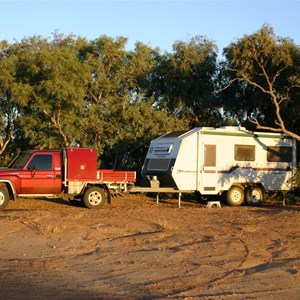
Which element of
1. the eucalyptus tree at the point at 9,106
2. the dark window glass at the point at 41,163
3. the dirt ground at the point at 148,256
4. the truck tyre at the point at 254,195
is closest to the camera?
the dirt ground at the point at 148,256

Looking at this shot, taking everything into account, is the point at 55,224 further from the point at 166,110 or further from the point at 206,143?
the point at 166,110

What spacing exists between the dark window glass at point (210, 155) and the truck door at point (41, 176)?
5.51 metres

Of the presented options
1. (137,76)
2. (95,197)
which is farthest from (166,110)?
(95,197)

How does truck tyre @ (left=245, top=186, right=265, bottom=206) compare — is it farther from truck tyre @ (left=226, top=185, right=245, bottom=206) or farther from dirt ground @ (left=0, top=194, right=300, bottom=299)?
dirt ground @ (left=0, top=194, right=300, bottom=299)

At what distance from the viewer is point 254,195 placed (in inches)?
813

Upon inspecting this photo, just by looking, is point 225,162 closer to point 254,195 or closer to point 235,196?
point 235,196

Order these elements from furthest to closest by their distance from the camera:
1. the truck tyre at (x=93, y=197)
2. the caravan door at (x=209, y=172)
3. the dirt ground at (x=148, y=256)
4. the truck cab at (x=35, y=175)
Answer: the caravan door at (x=209, y=172), the truck tyre at (x=93, y=197), the truck cab at (x=35, y=175), the dirt ground at (x=148, y=256)

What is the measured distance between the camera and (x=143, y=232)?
11.9 m

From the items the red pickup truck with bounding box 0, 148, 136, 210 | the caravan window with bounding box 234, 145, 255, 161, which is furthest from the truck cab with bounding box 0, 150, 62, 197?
the caravan window with bounding box 234, 145, 255, 161

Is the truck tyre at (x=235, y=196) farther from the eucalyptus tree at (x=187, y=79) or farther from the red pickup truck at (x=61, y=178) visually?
the eucalyptus tree at (x=187, y=79)

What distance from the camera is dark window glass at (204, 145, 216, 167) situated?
19641 mm

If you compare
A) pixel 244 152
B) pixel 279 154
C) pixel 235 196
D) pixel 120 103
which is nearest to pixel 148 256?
pixel 235 196

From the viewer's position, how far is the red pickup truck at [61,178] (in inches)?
672

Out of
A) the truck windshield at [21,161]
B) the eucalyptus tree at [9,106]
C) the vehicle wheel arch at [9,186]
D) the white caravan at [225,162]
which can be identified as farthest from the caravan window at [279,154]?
the eucalyptus tree at [9,106]
